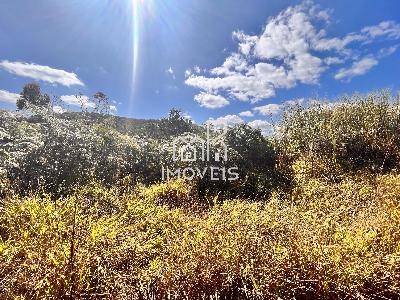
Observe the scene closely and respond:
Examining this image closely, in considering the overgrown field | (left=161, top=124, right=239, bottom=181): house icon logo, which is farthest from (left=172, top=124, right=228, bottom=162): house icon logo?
the overgrown field

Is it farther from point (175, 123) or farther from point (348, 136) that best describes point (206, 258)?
point (175, 123)

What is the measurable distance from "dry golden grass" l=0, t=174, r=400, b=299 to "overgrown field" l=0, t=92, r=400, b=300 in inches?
0.5

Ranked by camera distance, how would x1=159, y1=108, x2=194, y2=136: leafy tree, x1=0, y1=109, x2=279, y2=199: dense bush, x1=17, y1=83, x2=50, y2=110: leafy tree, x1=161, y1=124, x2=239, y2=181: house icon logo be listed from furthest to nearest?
1. x1=17, y1=83, x2=50, y2=110: leafy tree
2. x1=159, y1=108, x2=194, y2=136: leafy tree
3. x1=161, y1=124, x2=239, y2=181: house icon logo
4. x1=0, y1=109, x2=279, y2=199: dense bush

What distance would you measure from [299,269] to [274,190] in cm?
359

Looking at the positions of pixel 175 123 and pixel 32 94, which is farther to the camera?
pixel 32 94

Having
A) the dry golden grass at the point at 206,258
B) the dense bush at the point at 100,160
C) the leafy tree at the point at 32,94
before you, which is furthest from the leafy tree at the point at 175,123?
the leafy tree at the point at 32,94

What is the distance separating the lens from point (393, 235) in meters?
4.00

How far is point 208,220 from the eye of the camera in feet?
15.6

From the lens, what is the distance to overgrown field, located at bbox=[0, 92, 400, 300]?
3.28 meters

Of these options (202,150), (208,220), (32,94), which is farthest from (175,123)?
(32,94)

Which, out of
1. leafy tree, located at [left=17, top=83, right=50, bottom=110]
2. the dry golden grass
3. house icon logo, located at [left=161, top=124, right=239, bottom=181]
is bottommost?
the dry golden grass

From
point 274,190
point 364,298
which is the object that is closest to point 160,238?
point 364,298

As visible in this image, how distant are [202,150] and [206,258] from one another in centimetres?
500

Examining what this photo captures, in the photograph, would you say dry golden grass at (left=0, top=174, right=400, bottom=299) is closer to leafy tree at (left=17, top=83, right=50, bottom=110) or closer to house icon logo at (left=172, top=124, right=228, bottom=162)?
house icon logo at (left=172, top=124, right=228, bottom=162)
